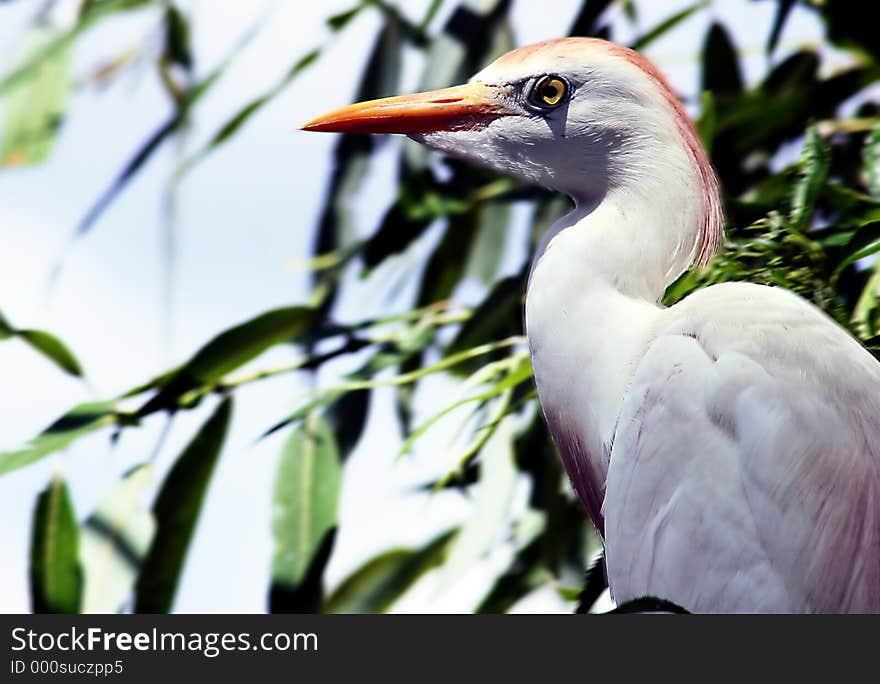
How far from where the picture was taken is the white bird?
29.1 inches

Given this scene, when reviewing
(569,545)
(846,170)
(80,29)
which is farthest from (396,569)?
(80,29)

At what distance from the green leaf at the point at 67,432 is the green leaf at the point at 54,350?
40 millimetres

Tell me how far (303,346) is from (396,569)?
324 mm

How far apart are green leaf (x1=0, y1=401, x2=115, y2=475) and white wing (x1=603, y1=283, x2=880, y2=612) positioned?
0.61m

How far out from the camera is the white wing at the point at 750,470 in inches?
28.8

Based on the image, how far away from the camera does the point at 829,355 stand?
769mm

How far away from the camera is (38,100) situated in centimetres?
161

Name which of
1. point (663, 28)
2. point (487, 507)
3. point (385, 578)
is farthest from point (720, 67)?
point (385, 578)

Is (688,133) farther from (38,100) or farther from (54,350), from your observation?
(38,100)

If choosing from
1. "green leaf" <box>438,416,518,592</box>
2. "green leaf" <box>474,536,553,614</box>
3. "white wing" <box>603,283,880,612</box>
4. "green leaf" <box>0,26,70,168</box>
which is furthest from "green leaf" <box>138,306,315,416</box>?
"white wing" <box>603,283,880,612</box>
